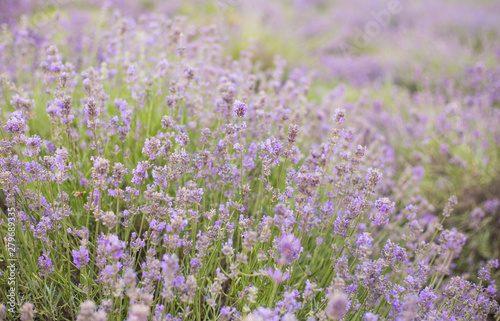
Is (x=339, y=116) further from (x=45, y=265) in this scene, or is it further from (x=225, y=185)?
(x=45, y=265)

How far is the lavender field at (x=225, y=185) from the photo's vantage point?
1.46 m

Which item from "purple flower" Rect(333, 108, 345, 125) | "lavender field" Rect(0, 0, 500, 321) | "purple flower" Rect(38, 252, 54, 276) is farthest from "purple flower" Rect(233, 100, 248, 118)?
"purple flower" Rect(38, 252, 54, 276)

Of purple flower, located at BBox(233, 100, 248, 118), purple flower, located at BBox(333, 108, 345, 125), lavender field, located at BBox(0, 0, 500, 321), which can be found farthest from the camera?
purple flower, located at BBox(333, 108, 345, 125)

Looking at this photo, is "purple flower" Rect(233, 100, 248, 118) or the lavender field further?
"purple flower" Rect(233, 100, 248, 118)

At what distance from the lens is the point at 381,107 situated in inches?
195

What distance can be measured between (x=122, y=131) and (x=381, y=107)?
13.2ft

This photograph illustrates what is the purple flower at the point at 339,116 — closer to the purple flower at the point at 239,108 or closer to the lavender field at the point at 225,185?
the lavender field at the point at 225,185

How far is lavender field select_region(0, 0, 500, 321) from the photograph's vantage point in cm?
146

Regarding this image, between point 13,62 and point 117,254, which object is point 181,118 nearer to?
point 117,254

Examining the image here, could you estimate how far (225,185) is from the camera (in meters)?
2.13

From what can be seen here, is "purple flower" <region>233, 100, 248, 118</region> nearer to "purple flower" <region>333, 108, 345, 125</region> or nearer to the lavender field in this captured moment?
the lavender field

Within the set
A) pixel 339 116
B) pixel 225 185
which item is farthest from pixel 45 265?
pixel 339 116

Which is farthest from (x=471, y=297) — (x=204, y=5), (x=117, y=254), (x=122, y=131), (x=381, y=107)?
(x=204, y=5)

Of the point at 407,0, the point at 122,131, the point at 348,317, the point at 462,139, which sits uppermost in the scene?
the point at 407,0
